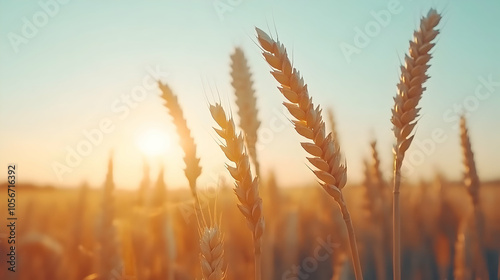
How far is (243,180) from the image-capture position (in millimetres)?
1392

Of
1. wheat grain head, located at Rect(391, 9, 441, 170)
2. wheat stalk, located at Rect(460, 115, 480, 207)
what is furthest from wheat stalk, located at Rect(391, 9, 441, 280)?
wheat stalk, located at Rect(460, 115, 480, 207)

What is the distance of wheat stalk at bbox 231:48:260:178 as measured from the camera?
2.56m

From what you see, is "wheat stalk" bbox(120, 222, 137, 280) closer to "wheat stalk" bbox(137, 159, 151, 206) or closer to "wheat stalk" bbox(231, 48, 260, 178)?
"wheat stalk" bbox(137, 159, 151, 206)

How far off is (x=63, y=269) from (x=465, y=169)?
9.26 feet

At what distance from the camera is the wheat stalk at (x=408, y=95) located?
1466 millimetres

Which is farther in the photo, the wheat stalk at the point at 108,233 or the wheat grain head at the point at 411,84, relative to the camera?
the wheat stalk at the point at 108,233

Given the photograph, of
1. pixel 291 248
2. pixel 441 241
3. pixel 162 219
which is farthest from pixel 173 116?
pixel 441 241

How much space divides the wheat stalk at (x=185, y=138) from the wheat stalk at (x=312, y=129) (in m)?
0.78

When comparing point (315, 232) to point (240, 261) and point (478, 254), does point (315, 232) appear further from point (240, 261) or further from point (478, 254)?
point (478, 254)

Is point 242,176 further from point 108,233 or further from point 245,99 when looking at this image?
point 108,233

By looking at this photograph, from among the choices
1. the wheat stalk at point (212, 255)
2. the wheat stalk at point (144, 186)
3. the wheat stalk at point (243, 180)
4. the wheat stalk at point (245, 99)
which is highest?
the wheat stalk at point (245, 99)

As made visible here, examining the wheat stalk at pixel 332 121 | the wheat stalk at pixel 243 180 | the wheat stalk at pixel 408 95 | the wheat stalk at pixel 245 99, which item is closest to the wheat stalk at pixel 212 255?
the wheat stalk at pixel 243 180

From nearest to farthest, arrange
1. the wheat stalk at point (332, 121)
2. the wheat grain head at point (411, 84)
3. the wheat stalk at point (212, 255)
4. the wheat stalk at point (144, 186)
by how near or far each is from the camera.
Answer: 1. the wheat stalk at point (212, 255)
2. the wheat grain head at point (411, 84)
3. the wheat stalk at point (144, 186)
4. the wheat stalk at point (332, 121)

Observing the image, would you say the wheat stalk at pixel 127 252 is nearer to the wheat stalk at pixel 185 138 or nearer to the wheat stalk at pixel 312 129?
the wheat stalk at pixel 185 138
